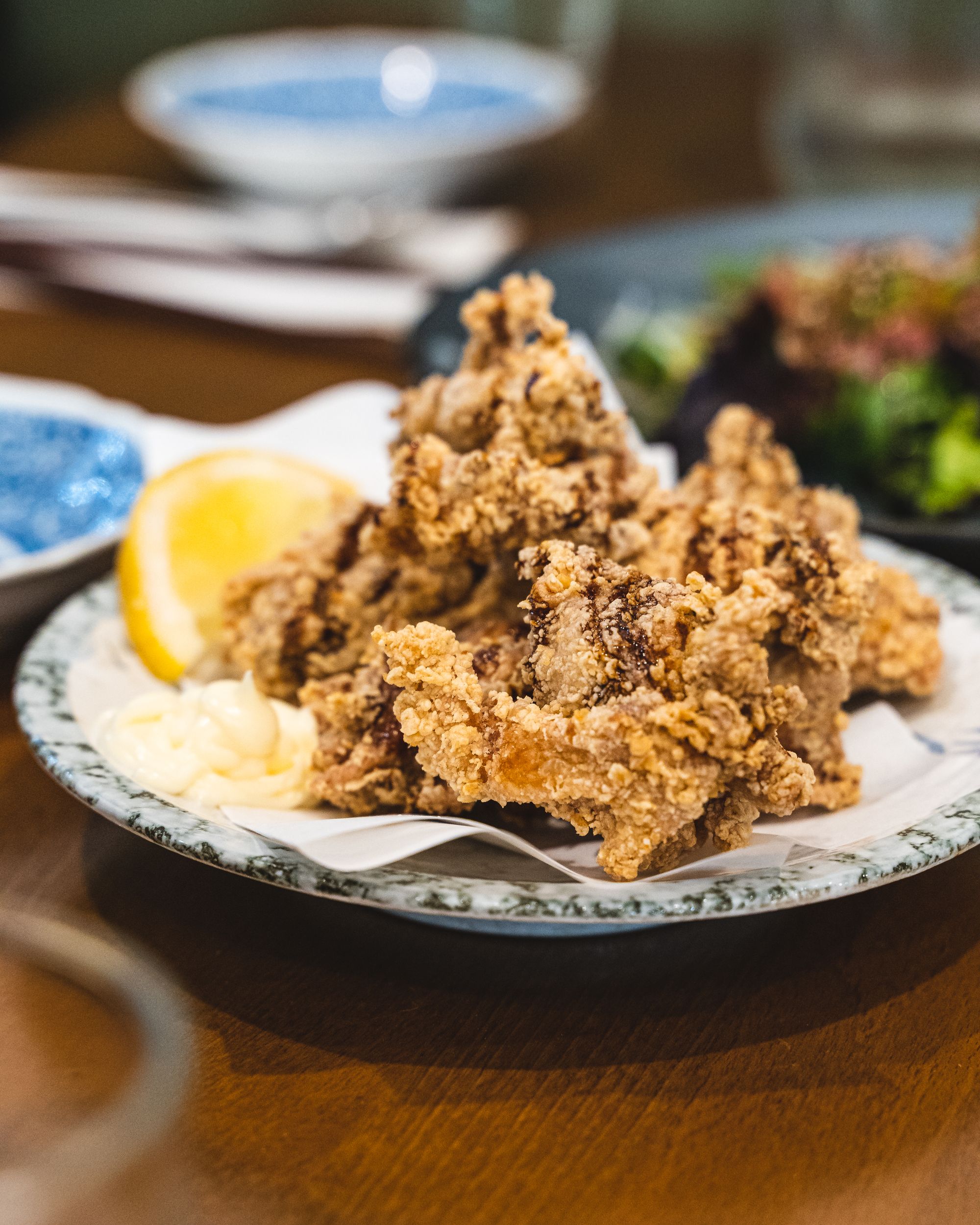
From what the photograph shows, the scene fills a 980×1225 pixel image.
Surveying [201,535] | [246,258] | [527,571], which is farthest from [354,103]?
[527,571]

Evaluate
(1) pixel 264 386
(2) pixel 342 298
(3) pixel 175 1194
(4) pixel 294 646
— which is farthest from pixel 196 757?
(2) pixel 342 298

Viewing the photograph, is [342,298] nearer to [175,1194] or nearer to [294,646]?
[294,646]

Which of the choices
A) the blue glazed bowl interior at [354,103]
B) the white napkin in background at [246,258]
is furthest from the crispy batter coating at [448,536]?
the blue glazed bowl interior at [354,103]

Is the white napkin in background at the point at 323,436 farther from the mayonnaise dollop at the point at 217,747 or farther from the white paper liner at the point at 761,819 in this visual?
the mayonnaise dollop at the point at 217,747

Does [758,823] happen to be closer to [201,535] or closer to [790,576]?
[790,576]

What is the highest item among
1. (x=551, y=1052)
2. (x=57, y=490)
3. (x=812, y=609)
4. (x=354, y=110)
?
(x=354, y=110)

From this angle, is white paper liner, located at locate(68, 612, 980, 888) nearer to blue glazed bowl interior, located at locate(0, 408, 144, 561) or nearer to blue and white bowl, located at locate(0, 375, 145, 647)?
blue and white bowl, located at locate(0, 375, 145, 647)
